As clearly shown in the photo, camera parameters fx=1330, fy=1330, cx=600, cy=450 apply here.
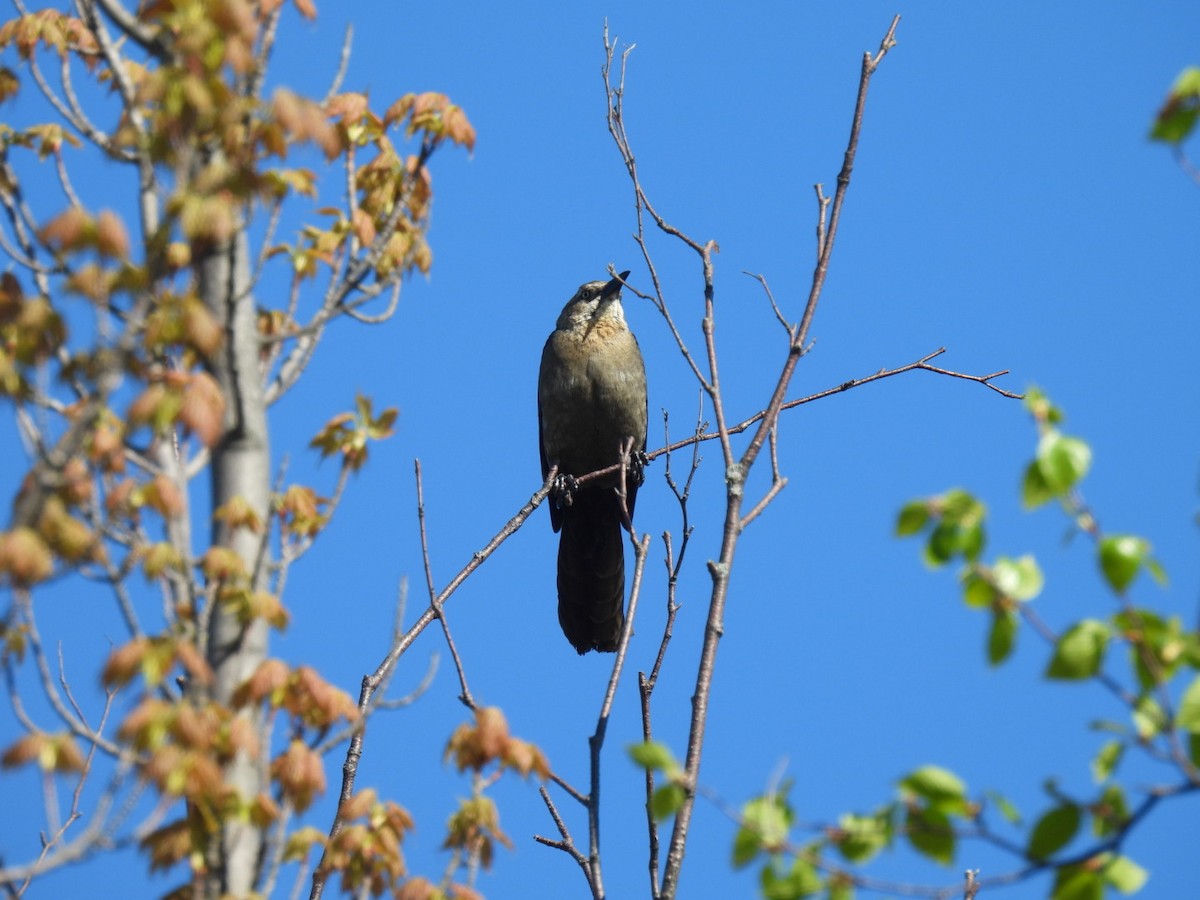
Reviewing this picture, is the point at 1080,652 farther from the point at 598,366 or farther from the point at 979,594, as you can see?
the point at 598,366

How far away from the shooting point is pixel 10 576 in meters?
2.35

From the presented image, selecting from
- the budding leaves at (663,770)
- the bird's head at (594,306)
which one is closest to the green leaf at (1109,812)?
the budding leaves at (663,770)

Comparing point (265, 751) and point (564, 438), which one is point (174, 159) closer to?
point (265, 751)

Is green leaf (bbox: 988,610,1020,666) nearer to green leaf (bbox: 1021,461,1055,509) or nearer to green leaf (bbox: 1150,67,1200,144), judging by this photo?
green leaf (bbox: 1021,461,1055,509)

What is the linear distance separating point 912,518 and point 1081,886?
2.08 ft

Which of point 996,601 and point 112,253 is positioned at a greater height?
point 112,253

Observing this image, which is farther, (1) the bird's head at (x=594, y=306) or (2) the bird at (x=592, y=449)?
(1) the bird's head at (x=594, y=306)

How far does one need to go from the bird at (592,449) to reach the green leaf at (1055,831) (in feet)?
18.2

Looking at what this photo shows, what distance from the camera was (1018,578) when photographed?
6.97 feet

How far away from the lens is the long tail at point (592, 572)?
7711 mm

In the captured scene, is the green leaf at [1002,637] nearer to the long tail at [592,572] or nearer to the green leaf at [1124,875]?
the green leaf at [1124,875]

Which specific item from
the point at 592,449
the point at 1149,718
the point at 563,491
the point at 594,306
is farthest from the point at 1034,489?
the point at 594,306

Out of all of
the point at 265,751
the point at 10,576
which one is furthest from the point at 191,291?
the point at 265,751

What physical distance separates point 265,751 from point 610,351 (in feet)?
18.2
